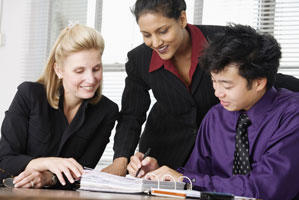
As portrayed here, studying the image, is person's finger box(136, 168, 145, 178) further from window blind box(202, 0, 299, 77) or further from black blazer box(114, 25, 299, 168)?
window blind box(202, 0, 299, 77)

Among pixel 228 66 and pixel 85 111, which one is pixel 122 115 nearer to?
pixel 85 111

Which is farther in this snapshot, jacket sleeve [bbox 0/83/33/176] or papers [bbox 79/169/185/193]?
jacket sleeve [bbox 0/83/33/176]

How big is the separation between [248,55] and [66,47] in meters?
0.92

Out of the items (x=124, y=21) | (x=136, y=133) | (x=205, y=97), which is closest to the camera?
(x=205, y=97)

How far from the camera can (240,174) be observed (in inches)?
66.4

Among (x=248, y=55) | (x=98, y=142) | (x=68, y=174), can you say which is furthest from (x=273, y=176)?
(x=98, y=142)

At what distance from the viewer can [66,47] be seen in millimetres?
2014

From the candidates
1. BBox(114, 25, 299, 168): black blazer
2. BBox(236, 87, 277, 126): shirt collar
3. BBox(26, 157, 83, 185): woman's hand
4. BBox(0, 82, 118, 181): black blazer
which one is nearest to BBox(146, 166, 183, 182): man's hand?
BBox(26, 157, 83, 185): woman's hand

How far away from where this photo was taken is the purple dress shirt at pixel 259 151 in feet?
4.97

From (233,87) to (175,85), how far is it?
20.1 inches

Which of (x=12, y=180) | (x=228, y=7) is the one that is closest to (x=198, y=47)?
(x=12, y=180)

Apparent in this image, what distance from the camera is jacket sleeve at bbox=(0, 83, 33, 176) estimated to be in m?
1.76

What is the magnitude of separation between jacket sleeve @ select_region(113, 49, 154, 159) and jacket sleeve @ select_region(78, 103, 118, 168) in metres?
0.07

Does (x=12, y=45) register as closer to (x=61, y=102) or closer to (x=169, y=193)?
(x=61, y=102)
